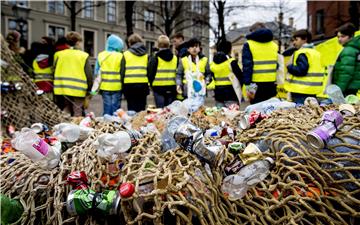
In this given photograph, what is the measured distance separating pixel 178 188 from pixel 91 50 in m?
36.3

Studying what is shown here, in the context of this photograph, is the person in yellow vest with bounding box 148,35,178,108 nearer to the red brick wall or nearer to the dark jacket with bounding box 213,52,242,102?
the dark jacket with bounding box 213,52,242,102

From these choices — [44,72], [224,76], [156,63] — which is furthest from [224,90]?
[44,72]

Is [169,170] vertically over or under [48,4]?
under

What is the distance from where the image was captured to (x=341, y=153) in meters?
1.30

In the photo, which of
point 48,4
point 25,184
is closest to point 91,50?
point 48,4

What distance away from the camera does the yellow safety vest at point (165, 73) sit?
5625 mm

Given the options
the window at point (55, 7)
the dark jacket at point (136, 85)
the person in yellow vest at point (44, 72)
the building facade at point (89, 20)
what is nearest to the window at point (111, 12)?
the building facade at point (89, 20)

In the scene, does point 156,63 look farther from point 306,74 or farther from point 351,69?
Result: point 351,69

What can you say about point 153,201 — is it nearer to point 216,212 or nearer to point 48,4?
point 216,212

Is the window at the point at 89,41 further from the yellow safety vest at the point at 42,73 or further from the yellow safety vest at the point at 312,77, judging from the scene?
the yellow safety vest at the point at 312,77

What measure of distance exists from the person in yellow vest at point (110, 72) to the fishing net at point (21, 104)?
4.87 feet

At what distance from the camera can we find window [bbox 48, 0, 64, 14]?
32.3 metres

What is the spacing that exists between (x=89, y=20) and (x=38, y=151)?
116 ft

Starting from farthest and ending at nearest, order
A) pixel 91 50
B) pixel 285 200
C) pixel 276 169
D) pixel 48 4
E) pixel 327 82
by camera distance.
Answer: pixel 91 50, pixel 48 4, pixel 327 82, pixel 276 169, pixel 285 200
